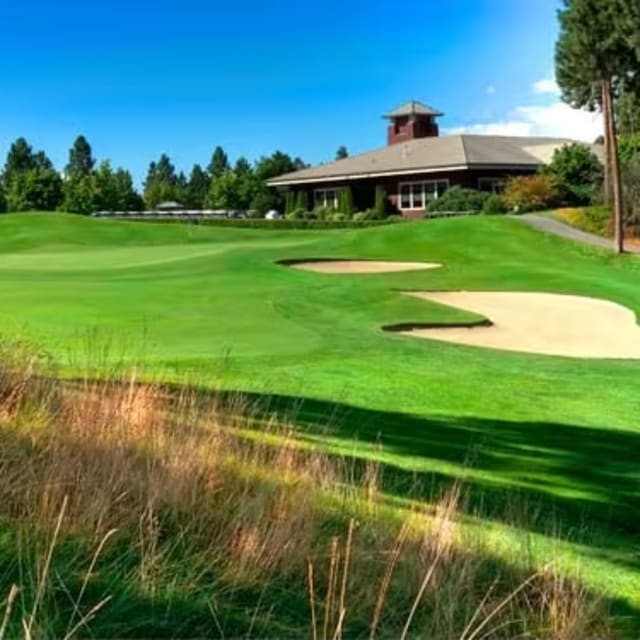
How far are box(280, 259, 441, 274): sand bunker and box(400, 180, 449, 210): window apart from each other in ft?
99.4

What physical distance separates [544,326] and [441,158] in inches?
1747

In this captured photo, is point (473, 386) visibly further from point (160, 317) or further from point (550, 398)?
point (160, 317)

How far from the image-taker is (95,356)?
1034 centimetres

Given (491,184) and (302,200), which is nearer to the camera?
(491,184)

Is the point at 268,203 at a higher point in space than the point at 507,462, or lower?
higher

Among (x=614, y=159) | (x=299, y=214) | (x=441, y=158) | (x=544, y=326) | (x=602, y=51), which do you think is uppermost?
(x=602, y=51)

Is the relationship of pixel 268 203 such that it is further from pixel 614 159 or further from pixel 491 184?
pixel 614 159

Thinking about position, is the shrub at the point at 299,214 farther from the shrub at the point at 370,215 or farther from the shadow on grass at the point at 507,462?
the shadow on grass at the point at 507,462

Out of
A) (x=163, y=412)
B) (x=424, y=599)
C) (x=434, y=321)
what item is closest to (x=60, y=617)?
(x=424, y=599)

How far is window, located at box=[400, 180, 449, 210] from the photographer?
62.3 m

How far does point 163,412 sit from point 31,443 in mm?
1399

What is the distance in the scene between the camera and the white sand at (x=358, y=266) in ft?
96.0

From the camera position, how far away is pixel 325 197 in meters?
69.5

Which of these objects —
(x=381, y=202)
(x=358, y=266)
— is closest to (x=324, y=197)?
(x=381, y=202)
